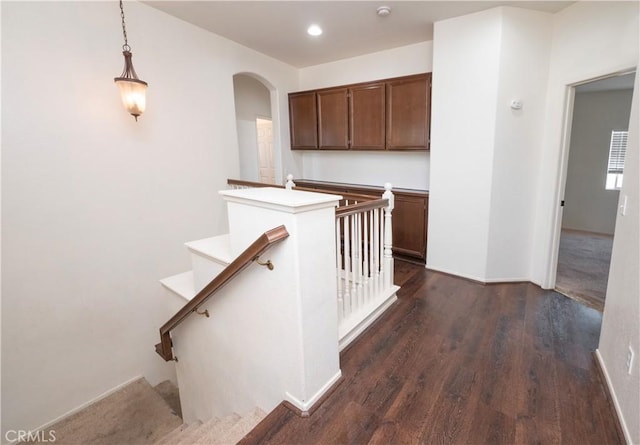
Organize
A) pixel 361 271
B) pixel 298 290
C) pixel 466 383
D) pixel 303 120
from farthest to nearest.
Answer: pixel 303 120
pixel 361 271
pixel 466 383
pixel 298 290

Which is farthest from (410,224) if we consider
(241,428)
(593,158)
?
(593,158)

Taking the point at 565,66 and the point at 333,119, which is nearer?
the point at 565,66

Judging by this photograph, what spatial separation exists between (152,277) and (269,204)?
239 cm

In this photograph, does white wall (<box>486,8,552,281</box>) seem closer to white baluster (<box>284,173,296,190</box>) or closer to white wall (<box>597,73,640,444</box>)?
white wall (<box>597,73,640,444</box>)

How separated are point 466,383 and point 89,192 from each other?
3335 mm

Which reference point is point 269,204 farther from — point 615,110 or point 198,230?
point 615,110

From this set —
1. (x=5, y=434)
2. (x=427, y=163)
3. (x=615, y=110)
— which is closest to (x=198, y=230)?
(x=5, y=434)

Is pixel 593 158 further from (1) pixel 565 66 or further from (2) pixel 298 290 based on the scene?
(2) pixel 298 290

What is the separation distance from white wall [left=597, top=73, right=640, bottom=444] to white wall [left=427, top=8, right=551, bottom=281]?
1.33m

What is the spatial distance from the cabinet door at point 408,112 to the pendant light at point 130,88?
112 inches

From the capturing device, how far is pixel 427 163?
438 cm

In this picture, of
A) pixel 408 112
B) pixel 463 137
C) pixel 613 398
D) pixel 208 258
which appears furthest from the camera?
pixel 408 112

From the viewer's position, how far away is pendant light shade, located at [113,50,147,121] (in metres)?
2.72

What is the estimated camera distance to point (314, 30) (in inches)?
147
